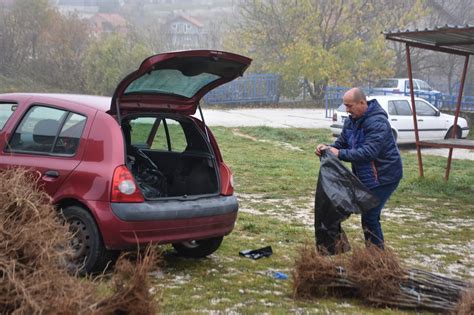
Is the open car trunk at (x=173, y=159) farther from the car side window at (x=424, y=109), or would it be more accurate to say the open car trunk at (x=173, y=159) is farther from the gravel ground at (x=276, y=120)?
the car side window at (x=424, y=109)

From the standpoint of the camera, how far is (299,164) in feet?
47.1

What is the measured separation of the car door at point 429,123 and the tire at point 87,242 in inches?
607

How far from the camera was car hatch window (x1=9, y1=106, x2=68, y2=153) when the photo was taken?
5.66 meters

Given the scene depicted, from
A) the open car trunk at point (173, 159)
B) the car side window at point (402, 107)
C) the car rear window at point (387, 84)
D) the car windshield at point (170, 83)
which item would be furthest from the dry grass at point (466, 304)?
the car rear window at point (387, 84)

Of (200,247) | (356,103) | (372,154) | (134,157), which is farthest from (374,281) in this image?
(134,157)

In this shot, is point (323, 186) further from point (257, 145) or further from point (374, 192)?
point (257, 145)

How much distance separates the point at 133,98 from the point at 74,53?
3259 cm

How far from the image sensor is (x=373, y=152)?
5.61 meters

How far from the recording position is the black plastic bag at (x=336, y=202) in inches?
215

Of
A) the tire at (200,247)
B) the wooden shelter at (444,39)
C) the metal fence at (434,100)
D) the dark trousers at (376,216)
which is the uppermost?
the wooden shelter at (444,39)

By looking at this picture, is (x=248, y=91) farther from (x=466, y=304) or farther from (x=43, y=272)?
(x=43, y=272)

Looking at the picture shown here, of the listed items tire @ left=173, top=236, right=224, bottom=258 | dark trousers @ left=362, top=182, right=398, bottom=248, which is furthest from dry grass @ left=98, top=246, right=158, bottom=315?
dark trousers @ left=362, top=182, right=398, bottom=248

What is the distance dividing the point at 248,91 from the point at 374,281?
2993cm

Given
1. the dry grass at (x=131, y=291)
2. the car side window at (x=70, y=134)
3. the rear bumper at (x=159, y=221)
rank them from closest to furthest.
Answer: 1. the dry grass at (x=131, y=291)
2. the rear bumper at (x=159, y=221)
3. the car side window at (x=70, y=134)
